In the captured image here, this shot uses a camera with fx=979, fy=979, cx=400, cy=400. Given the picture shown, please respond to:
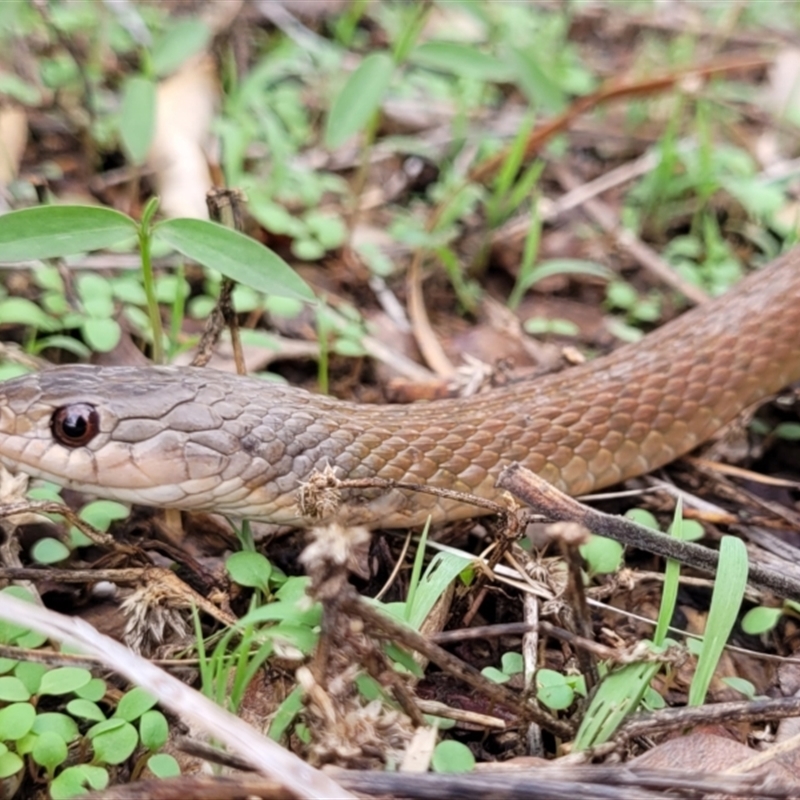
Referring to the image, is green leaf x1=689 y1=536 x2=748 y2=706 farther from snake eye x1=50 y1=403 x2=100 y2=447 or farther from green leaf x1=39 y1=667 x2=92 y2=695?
snake eye x1=50 y1=403 x2=100 y2=447

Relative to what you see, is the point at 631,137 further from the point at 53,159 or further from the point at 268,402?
the point at 268,402

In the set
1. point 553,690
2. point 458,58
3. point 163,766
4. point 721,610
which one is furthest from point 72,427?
point 458,58

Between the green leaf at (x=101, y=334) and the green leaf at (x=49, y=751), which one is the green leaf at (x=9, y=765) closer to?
the green leaf at (x=49, y=751)

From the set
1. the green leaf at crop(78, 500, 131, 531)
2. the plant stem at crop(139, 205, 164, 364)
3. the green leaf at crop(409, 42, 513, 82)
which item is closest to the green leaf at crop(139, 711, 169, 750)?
the green leaf at crop(78, 500, 131, 531)

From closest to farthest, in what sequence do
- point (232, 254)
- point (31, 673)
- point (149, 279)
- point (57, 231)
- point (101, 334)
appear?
1. point (31, 673)
2. point (57, 231)
3. point (232, 254)
4. point (149, 279)
5. point (101, 334)

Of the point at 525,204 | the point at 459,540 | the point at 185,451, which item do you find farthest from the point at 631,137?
the point at 185,451

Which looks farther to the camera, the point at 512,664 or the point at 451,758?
the point at 512,664

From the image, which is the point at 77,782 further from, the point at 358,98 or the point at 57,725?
the point at 358,98
